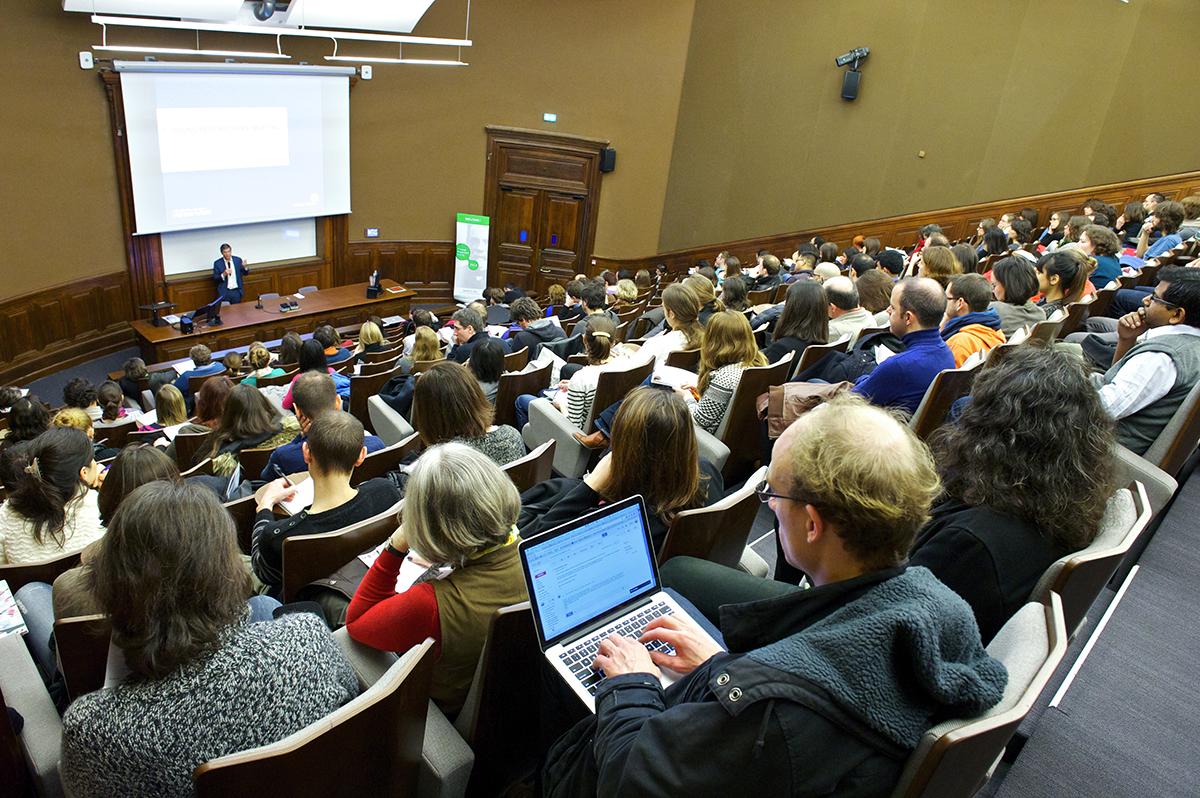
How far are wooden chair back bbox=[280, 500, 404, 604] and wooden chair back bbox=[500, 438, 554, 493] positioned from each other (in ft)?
1.64

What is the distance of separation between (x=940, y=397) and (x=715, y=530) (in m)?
1.55

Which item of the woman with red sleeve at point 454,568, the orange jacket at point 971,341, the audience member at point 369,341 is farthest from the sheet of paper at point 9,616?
the audience member at point 369,341

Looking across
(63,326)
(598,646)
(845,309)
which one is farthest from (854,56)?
(598,646)

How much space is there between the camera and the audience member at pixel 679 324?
467 centimetres

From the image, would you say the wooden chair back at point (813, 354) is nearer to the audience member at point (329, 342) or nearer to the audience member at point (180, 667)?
the audience member at point (180, 667)

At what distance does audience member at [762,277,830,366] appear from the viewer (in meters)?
4.08

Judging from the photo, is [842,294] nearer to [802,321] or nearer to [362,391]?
[802,321]

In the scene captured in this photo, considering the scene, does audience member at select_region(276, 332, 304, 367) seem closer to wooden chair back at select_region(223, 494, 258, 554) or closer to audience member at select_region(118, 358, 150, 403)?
audience member at select_region(118, 358, 150, 403)

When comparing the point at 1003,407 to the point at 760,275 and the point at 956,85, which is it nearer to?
the point at 760,275

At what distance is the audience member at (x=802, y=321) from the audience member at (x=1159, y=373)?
4.43 ft

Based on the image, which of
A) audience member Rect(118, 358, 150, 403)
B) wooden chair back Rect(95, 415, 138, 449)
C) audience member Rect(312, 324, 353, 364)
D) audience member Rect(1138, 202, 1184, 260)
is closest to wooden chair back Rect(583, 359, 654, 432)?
wooden chair back Rect(95, 415, 138, 449)

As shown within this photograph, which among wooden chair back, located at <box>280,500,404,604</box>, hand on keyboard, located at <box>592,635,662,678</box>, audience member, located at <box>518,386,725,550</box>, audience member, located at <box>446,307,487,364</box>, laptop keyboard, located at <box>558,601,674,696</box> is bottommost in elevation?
audience member, located at <box>446,307,487,364</box>

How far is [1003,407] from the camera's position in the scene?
1.96 metres

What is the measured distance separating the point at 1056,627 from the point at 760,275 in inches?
270
